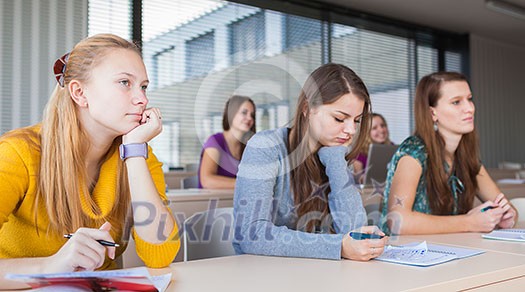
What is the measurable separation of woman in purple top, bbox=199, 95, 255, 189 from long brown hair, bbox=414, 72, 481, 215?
172cm

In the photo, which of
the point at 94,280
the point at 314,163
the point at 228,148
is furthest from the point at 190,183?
the point at 94,280

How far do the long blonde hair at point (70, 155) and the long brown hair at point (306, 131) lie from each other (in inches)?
22.9

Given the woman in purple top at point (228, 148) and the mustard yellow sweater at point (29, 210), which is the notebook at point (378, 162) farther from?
the mustard yellow sweater at point (29, 210)

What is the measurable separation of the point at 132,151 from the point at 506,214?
4.67 feet

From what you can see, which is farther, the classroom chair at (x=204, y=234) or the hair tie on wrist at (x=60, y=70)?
the classroom chair at (x=204, y=234)

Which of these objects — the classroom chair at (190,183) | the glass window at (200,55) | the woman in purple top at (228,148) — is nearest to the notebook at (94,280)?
the woman in purple top at (228,148)

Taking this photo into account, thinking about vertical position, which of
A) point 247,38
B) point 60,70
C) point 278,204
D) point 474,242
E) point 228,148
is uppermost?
point 247,38

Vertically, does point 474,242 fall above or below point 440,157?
below

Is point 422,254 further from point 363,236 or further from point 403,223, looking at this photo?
point 403,223

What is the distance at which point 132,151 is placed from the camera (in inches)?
53.8

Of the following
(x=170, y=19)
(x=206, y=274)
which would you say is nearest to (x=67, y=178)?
(x=206, y=274)

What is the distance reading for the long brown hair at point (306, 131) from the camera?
1716 millimetres

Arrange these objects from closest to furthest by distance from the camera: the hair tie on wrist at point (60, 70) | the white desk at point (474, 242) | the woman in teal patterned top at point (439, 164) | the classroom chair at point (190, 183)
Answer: the hair tie on wrist at point (60, 70) → the white desk at point (474, 242) → the woman in teal patterned top at point (439, 164) → the classroom chair at point (190, 183)

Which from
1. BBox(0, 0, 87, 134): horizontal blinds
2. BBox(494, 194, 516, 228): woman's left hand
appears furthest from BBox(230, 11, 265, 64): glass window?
BBox(494, 194, 516, 228): woman's left hand
